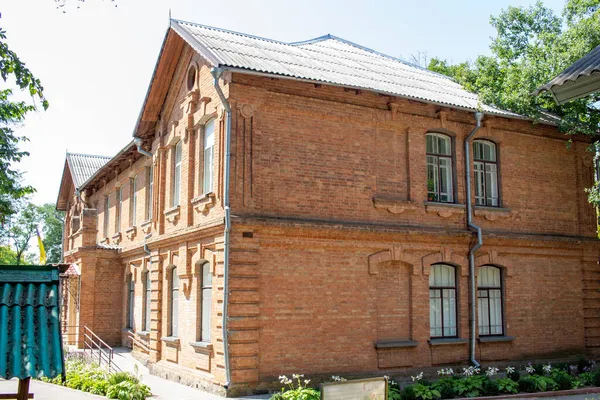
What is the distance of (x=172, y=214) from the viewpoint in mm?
16531

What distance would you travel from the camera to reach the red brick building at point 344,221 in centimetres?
1306

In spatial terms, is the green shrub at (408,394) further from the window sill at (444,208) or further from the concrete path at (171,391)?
the window sill at (444,208)

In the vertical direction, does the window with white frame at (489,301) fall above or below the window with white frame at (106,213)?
below

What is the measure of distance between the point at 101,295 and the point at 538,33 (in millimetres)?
17181

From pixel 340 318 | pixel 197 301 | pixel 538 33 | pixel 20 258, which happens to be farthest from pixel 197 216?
pixel 20 258

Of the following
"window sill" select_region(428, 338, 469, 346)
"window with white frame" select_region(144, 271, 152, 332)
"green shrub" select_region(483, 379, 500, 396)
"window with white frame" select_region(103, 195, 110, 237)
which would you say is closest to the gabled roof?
"window with white frame" select_region(103, 195, 110, 237)

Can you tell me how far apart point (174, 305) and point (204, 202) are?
381cm

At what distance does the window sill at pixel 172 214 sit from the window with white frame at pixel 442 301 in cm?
667

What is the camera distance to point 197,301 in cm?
1457

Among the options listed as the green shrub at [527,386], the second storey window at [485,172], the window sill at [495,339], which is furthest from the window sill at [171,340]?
the second storey window at [485,172]

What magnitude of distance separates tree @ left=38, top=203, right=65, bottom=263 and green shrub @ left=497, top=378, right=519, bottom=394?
5905 cm

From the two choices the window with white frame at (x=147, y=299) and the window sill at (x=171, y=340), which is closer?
the window sill at (x=171, y=340)

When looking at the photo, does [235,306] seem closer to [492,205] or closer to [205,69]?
[205,69]

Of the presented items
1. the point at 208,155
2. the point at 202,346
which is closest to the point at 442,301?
the point at 202,346
